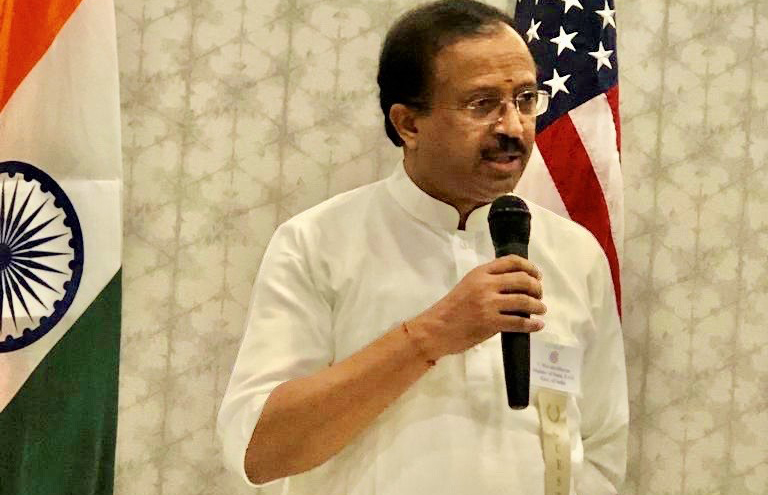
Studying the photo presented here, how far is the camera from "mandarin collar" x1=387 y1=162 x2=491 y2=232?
57.9 inches

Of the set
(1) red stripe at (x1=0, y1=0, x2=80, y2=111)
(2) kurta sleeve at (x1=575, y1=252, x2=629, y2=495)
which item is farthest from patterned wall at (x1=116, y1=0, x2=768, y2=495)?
(2) kurta sleeve at (x1=575, y1=252, x2=629, y2=495)

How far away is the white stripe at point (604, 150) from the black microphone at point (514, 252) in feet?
2.58

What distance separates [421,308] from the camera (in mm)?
1396

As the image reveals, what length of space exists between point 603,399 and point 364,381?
1.88 ft

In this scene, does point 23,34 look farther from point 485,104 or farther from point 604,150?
point 604,150

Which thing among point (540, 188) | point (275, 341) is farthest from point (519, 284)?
point (540, 188)

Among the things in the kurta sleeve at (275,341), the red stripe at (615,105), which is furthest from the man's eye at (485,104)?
the red stripe at (615,105)

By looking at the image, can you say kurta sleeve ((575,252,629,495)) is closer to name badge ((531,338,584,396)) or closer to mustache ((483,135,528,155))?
Answer: name badge ((531,338,584,396))

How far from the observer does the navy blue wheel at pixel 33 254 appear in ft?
5.76

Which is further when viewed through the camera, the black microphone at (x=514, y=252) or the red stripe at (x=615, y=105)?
the red stripe at (x=615, y=105)

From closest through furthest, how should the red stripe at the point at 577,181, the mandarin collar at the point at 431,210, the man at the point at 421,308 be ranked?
the man at the point at 421,308 < the mandarin collar at the point at 431,210 < the red stripe at the point at 577,181

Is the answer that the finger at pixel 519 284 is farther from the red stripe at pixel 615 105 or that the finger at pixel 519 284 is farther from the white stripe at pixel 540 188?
the red stripe at pixel 615 105

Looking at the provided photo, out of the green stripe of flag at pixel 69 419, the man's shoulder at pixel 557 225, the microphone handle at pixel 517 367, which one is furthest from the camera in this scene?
the green stripe of flag at pixel 69 419

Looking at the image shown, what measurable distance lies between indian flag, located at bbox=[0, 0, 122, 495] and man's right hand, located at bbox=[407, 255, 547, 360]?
2.85ft
